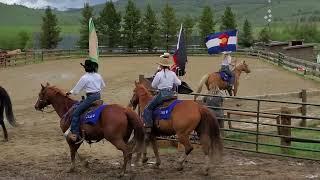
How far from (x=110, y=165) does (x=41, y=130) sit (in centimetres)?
466

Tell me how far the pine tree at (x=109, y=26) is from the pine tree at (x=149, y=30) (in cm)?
304

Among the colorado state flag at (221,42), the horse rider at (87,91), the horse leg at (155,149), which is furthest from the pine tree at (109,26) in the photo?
the horse rider at (87,91)

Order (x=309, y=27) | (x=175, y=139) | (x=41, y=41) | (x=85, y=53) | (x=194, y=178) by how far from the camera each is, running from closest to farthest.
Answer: (x=194, y=178), (x=175, y=139), (x=85, y=53), (x=41, y=41), (x=309, y=27)

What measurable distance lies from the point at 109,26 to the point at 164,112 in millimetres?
49774

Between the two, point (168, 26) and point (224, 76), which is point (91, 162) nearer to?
point (224, 76)

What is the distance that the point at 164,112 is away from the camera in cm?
938

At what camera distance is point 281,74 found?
31141 mm

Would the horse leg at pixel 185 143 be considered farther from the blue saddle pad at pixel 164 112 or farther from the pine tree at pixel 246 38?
the pine tree at pixel 246 38

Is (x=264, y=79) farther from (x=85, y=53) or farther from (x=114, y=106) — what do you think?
(x=85, y=53)

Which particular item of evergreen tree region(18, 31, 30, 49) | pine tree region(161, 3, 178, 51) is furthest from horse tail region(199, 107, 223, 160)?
evergreen tree region(18, 31, 30, 49)

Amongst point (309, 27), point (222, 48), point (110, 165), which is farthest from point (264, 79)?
point (309, 27)

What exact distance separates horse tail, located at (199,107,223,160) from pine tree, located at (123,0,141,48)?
159 ft

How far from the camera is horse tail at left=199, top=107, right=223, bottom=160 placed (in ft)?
29.4

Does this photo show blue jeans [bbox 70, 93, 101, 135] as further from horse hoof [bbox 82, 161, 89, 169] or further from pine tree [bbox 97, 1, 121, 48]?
pine tree [bbox 97, 1, 121, 48]
